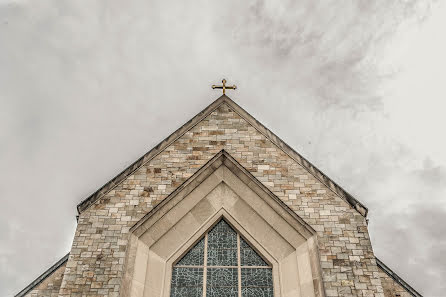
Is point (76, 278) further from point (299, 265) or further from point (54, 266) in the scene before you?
point (299, 265)

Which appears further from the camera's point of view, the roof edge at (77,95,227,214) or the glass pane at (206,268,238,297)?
the roof edge at (77,95,227,214)

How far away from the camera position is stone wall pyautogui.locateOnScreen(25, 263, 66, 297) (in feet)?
34.2

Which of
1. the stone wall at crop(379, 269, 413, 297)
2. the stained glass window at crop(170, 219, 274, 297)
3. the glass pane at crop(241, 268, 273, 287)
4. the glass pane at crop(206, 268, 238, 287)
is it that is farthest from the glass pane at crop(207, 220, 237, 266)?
the stone wall at crop(379, 269, 413, 297)

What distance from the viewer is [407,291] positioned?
34.2ft

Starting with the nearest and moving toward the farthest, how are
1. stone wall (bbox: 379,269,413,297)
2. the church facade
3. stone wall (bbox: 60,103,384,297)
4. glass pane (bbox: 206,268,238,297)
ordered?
stone wall (bbox: 60,103,384,297), the church facade, stone wall (bbox: 379,269,413,297), glass pane (bbox: 206,268,238,297)

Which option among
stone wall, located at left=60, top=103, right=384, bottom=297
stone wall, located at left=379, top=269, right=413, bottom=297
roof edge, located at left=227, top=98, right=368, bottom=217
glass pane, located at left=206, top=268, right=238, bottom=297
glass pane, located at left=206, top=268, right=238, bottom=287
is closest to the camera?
stone wall, located at left=60, top=103, right=384, bottom=297

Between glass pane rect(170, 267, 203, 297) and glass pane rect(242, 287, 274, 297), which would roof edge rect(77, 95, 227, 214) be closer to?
glass pane rect(170, 267, 203, 297)

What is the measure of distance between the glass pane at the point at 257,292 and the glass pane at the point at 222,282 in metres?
0.25

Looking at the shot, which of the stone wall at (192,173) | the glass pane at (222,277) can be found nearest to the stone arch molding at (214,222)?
the stone wall at (192,173)

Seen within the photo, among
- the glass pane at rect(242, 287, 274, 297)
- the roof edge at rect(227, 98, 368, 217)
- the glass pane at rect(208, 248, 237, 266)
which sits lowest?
the glass pane at rect(242, 287, 274, 297)

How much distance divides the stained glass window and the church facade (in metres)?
0.03

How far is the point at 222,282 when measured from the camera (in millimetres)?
10734

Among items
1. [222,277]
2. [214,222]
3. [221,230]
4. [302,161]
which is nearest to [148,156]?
[214,222]

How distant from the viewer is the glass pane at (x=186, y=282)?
34.8 feet
